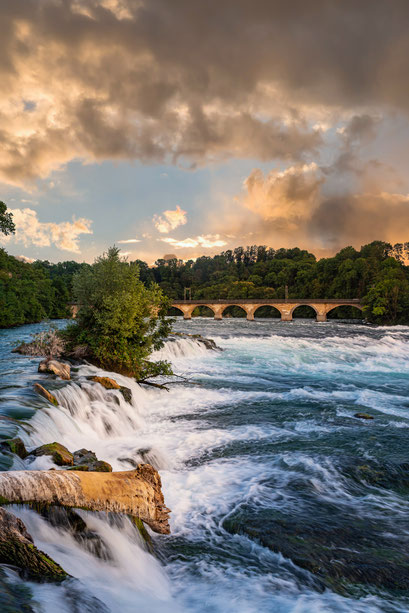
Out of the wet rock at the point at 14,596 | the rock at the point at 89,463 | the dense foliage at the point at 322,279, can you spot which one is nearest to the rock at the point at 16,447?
the rock at the point at 89,463

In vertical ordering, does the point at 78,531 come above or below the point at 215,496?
above

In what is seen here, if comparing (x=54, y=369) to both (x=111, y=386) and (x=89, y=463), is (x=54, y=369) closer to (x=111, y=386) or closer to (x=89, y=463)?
(x=111, y=386)

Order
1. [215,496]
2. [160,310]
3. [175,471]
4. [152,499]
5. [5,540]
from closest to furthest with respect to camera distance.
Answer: [5,540], [152,499], [215,496], [175,471], [160,310]

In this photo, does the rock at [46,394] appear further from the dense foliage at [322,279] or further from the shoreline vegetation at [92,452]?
the dense foliage at [322,279]

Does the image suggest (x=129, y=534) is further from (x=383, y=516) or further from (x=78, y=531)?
(x=383, y=516)

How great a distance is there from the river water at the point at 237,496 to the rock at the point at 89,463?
1021mm

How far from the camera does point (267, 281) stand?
146 metres

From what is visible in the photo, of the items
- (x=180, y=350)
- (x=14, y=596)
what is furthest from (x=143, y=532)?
(x=180, y=350)

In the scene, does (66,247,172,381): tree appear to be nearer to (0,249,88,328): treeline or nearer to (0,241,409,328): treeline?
(0,241,409,328): treeline

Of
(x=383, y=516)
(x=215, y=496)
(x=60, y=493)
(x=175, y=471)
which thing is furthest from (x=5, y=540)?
(x=383, y=516)

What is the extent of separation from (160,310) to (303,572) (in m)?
15.4

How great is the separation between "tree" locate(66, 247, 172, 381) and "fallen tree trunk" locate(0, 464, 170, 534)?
1207 cm

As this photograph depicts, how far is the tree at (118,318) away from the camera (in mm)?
18438

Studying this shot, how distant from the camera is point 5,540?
3.97 m
